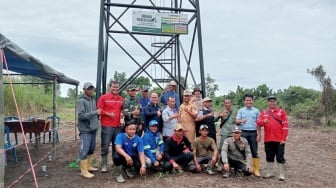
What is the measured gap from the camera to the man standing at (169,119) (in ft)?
23.1

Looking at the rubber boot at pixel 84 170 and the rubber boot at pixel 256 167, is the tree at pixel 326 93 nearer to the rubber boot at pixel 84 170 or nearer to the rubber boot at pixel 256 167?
the rubber boot at pixel 256 167

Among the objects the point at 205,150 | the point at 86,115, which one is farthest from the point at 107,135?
the point at 205,150

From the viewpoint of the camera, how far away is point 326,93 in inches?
642

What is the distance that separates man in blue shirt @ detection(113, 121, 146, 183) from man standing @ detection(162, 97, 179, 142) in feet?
2.33

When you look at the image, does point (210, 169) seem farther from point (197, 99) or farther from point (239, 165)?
point (197, 99)

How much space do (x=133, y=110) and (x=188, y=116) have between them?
1078 mm

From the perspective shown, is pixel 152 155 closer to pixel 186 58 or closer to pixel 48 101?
pixel 186 58

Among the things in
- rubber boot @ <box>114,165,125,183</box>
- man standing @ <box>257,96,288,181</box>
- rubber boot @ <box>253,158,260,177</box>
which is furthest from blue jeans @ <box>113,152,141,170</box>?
man standing @ <box>257,96,288,181</box>

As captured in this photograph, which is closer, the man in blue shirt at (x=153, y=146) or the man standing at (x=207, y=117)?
the man in blue shirt at (x=153, y=146)

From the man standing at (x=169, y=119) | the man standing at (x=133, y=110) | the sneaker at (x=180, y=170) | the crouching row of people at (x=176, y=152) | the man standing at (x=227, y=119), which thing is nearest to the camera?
the crouching row of people at (x=176, y=152)

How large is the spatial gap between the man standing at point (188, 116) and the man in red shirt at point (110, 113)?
121 cm

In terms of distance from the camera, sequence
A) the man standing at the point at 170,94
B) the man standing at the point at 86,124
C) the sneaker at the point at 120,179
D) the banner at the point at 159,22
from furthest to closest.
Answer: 1. the banner at the point at 159,22
2. the man standing at the point at 170,94
3. the man standing at the point at 86,124
4. the sneaker at the point at 120,179

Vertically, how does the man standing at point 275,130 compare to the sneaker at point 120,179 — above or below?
above

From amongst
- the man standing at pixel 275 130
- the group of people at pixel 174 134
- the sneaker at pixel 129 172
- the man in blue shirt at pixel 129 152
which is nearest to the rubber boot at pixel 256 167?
the group of people at pixel 174 134
